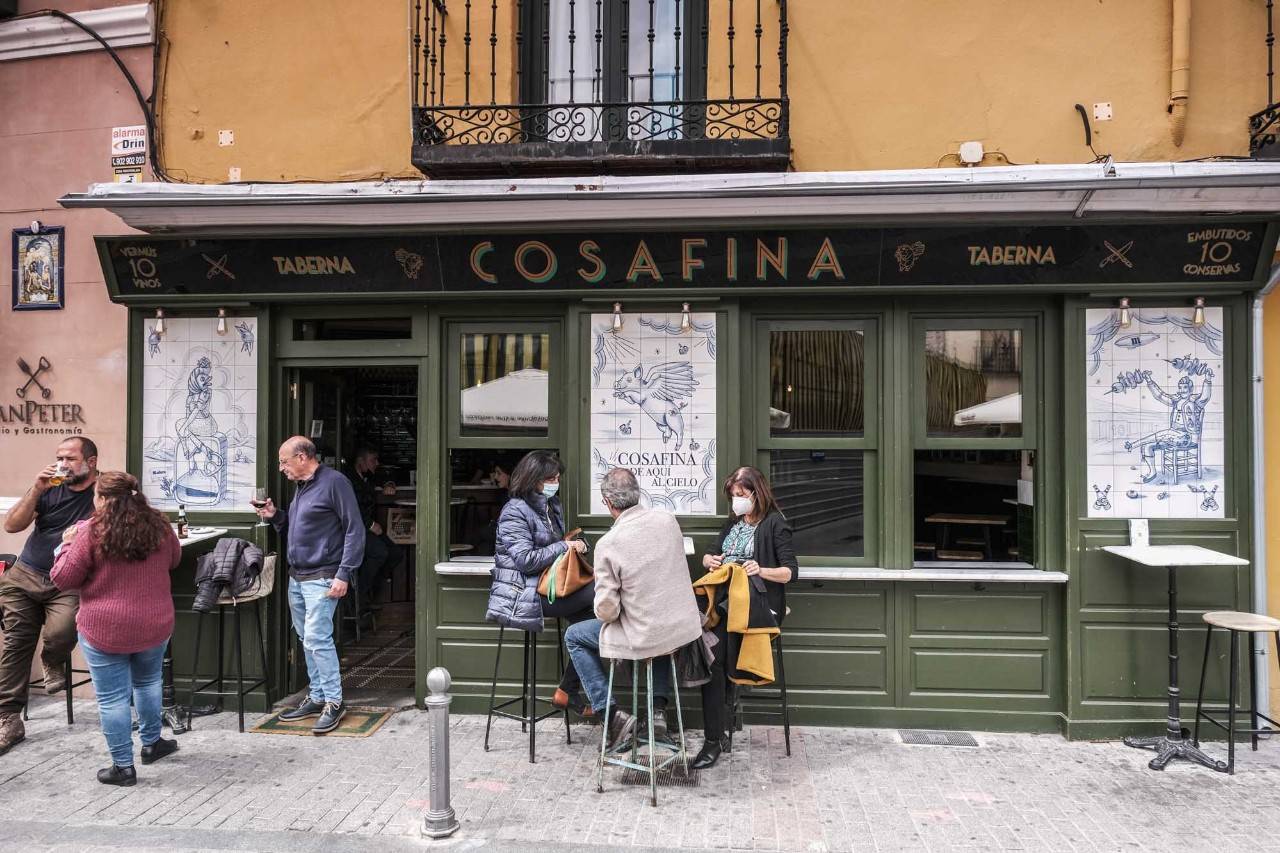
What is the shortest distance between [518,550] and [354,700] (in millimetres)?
2385

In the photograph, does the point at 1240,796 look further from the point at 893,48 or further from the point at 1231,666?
the point at 893,48

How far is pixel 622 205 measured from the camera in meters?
5.69

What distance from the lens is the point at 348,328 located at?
23.1 ft

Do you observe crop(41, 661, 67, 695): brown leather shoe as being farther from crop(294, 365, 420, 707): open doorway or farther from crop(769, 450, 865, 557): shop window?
crop(769, 450, 865, 557): shop window

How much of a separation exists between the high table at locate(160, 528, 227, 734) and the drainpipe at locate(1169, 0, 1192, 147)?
24.9ft

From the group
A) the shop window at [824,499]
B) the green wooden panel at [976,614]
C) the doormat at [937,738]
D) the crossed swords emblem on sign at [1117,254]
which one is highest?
the crossed swords emblem on sign at [1117,254]

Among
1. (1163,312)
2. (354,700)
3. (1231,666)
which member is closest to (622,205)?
(1163,312)

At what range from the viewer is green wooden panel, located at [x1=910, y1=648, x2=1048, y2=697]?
19.5 ft

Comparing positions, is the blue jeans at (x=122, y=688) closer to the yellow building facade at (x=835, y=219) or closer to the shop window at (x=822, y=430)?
the yellow building facade at (x=835, y=219)

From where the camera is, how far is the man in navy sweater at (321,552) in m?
5.71

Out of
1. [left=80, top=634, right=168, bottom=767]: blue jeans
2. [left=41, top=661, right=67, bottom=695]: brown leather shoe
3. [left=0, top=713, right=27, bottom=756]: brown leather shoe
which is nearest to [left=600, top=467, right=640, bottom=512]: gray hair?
[left=80, top=634, right=168, bottom=767]: blue jeans

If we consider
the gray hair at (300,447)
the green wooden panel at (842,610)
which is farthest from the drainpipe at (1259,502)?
the gray hair at (300,447)

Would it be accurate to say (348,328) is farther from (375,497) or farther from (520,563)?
(520,563)

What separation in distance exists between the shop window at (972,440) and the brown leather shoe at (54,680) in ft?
21.1
